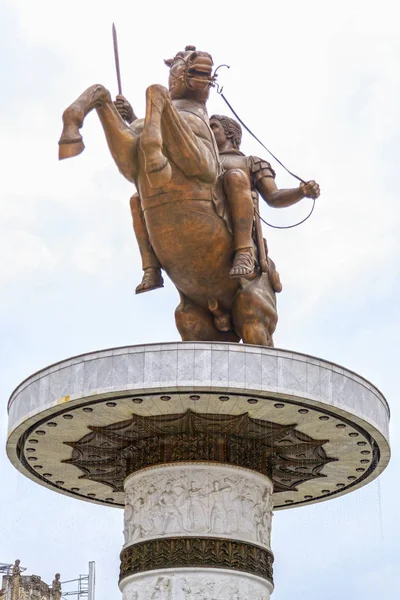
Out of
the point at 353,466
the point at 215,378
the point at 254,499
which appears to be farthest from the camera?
the point at 353,466

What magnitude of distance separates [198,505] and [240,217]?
4.56 meters

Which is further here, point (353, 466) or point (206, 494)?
point (353, 466)

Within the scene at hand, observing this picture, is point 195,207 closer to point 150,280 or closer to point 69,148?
point 150,280

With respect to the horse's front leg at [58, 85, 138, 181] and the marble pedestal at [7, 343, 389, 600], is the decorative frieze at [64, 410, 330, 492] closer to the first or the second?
the marble pedestal at [7, 343, 389, 600]

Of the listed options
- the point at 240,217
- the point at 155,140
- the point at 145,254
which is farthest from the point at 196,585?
the point at 155,140

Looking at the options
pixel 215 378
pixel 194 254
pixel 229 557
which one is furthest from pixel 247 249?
pixel 229 557

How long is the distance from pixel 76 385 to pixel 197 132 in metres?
4.66

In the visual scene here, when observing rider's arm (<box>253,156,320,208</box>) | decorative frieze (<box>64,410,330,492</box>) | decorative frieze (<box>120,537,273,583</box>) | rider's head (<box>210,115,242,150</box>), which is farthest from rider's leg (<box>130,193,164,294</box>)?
decorative frieze (<box>120,537,273,583</box>)

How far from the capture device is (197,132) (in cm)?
2134

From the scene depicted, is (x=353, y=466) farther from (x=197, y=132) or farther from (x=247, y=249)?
(x=197, y=132)

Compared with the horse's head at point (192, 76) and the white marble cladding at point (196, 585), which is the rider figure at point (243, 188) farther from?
the white marble cladding at point (196, 585)

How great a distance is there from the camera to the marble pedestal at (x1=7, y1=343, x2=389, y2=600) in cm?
1923

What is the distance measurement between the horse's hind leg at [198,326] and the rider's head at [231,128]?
2.94 m

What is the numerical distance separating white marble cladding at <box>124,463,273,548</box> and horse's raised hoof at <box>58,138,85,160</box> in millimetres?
4980
